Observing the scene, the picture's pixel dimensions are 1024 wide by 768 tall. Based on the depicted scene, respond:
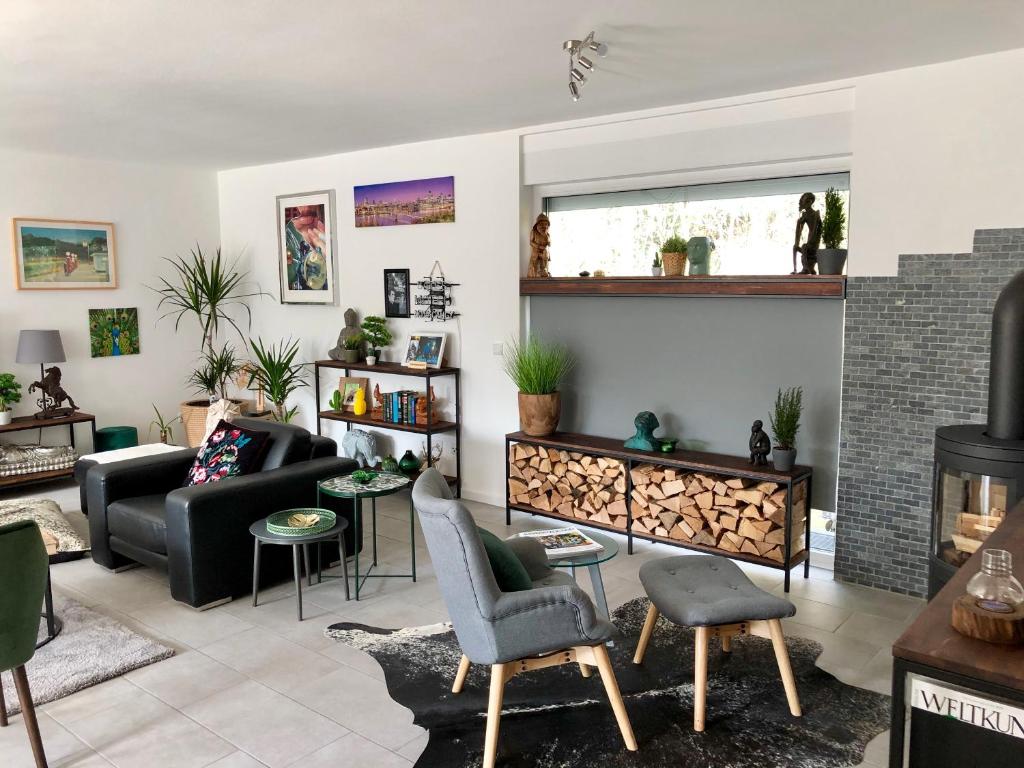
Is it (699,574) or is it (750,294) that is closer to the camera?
(699,574)

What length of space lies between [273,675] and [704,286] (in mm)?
2983

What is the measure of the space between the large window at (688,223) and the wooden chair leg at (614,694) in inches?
106

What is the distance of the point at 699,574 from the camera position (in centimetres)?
319

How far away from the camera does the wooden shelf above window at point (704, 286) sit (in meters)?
4.17

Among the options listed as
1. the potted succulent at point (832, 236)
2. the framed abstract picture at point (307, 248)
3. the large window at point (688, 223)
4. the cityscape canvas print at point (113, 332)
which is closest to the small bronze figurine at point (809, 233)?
the potted succulent at point (832, 236)

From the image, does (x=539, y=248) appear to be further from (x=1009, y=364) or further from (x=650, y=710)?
(x=650, y=710)

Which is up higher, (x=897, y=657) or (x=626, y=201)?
(x=626, y=201)

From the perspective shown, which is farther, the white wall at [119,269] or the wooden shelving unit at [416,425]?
the white wall at [119,269]

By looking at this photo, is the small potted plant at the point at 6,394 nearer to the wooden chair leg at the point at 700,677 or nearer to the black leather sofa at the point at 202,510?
the black leather sofa at the point at 202,510

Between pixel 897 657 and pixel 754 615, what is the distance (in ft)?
3.44

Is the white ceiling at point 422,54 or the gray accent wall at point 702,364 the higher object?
the white ceiling at point 422,54

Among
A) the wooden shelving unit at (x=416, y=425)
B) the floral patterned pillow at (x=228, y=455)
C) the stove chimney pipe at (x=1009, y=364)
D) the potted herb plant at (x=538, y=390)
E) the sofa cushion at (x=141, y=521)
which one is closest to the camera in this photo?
the stove chimney pipe at (x=1009, y=364)

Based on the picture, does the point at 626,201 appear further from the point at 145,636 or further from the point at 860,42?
the point at 145,636


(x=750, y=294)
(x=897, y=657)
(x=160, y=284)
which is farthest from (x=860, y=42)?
(x=160, y=284)
